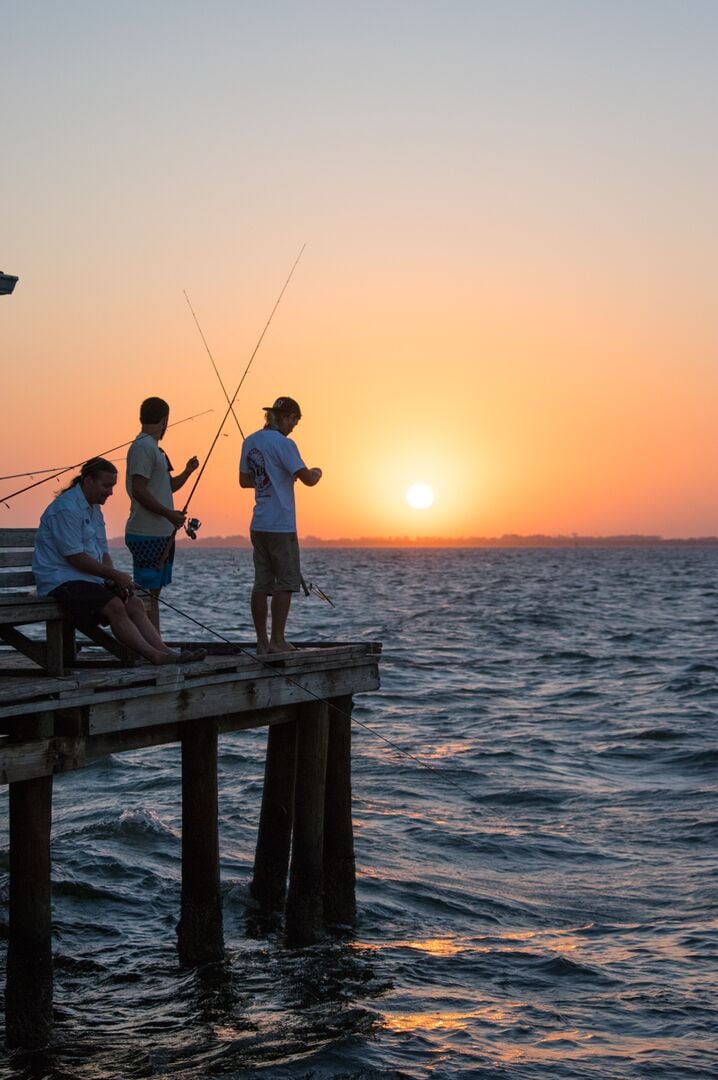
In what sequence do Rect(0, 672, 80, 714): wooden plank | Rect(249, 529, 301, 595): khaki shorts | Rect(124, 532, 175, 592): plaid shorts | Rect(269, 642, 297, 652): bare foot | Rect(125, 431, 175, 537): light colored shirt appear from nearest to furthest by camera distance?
Rect(0, 672, 80, 714): wooden plank
Rect(125, 431, 175, 537): light colored shirt
Rect(124, 532, 175, 592): plaid shorts
Rect(269, 642, 297, 652): bare foot
Rect(249, 529, 301, 595): khaki shorts

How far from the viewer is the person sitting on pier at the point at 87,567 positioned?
731 centimetres

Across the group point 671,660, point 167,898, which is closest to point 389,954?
point 167,898

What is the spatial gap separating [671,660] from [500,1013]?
79.7 feet

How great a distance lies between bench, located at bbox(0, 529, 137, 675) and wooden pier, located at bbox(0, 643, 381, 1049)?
0.13 metres

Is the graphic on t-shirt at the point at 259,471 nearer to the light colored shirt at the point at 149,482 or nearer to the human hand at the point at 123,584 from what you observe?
the light colored shirt at the point at 149,482

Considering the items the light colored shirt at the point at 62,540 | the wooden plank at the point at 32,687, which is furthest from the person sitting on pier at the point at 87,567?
the wooden plank at the point at 32,687

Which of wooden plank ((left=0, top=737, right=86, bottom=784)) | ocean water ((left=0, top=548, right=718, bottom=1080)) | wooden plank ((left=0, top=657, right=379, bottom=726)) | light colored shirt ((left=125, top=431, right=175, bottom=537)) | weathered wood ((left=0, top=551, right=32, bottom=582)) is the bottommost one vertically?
ocean water ((left=0, top=548, right=718, bottom=1080))

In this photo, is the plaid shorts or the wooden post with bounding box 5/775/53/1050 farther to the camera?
the plaid shorts

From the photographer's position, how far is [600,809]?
589 inches

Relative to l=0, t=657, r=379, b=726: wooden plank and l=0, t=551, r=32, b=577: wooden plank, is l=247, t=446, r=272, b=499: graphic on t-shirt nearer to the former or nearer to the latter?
l=0, t=657, r=379, b=726: wooden plank

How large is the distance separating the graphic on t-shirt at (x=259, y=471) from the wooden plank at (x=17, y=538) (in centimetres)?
199

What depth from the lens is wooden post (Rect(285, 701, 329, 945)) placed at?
9.29 m

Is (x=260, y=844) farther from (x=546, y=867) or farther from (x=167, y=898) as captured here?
(x=546, y=867)

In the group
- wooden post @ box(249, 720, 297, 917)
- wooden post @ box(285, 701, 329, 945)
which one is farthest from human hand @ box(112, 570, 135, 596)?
wooden post @ box(249, 720, 297, 917)
